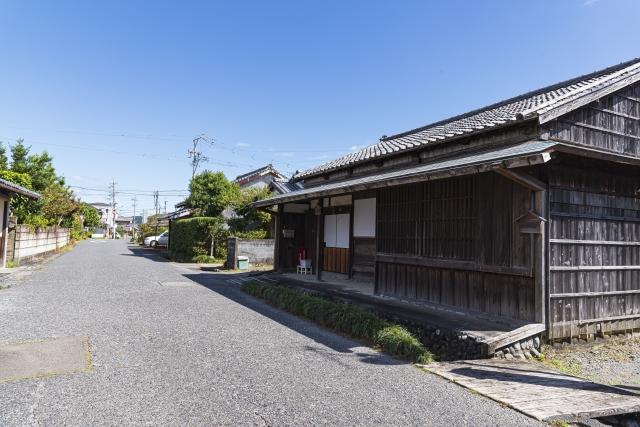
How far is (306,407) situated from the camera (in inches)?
167

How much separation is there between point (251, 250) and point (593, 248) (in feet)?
52.5

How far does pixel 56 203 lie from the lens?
32.8 metres

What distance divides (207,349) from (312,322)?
9.33ft

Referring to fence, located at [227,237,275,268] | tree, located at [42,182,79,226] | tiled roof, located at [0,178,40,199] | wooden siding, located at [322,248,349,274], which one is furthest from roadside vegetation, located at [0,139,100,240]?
wooden siding, located at [322,248,349,274]

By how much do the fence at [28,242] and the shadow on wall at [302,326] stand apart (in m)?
9.73

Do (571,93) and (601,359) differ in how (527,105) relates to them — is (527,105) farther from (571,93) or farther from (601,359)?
(601,359)

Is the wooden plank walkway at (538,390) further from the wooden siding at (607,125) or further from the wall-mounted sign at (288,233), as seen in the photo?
the wall-mounted sign at (288,233)

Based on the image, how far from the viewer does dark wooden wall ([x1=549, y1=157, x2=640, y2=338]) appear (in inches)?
268

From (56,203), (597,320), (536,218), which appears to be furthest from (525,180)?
(56,203)

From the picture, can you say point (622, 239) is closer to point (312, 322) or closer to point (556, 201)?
point (556, 201)

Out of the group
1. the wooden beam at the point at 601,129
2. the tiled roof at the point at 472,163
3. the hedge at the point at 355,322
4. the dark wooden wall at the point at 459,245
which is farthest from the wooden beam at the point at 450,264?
the wooden beam at the point at 601,129

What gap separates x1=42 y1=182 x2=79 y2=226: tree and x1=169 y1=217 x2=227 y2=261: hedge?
11.3 m

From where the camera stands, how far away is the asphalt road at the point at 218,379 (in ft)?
13.2

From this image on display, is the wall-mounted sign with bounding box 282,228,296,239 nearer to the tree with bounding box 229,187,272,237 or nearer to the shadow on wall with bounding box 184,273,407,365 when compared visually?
the shadow on wall with bounding box 184,273,407,365
